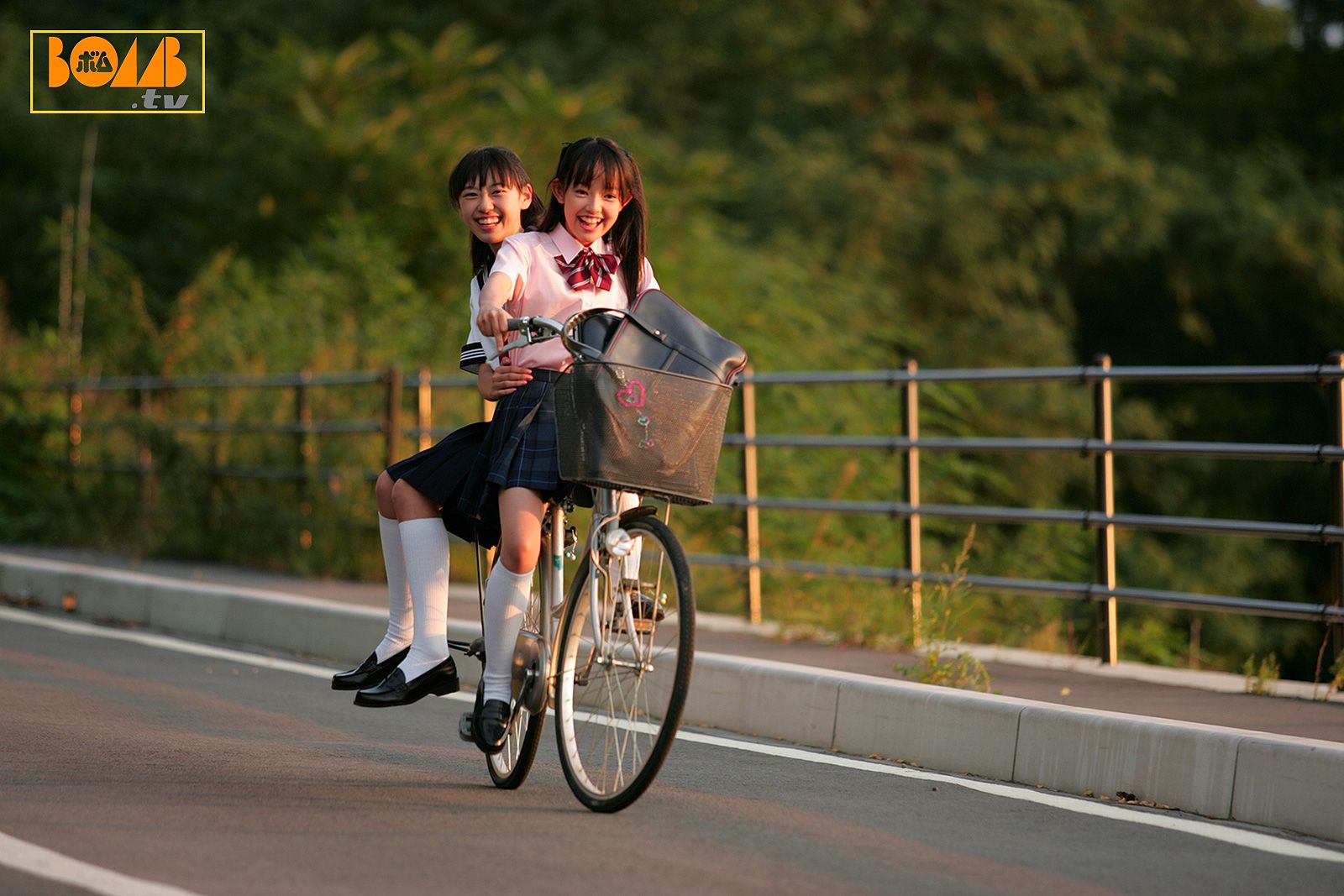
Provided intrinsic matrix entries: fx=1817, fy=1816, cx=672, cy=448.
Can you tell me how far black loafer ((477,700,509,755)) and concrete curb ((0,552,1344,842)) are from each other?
1.76 m

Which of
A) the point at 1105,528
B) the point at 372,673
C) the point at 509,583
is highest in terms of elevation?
the point at 1105,528

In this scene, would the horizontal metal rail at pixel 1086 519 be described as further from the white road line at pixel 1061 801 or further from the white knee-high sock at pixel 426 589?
the white knee-high sock at pixel 426 589

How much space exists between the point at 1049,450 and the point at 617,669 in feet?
15.2

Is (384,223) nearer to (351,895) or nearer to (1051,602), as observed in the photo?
(1051,602)

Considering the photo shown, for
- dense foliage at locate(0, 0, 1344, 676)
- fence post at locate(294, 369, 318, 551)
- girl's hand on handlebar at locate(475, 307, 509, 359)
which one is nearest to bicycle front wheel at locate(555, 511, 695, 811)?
girl's hand on handlebar at locate(475, 307, 509, 359)

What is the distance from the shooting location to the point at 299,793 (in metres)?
5.50

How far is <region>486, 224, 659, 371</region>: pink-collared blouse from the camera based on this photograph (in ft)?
17.3

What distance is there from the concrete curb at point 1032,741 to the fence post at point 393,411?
10.5ft

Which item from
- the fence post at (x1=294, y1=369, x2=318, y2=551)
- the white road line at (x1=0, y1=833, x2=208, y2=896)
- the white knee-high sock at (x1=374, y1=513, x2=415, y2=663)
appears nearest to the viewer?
the white road line at (x1=0, y1=833, x2=208, y2=896)

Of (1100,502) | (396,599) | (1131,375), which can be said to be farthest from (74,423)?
(396,599)

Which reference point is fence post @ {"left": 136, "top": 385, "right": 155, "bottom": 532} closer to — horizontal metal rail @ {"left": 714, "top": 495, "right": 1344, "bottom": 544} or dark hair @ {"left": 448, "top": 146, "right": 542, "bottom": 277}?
horizontal metal rail @ {"left": 714, "top": 495, "right": 1344, "bottom": 544}

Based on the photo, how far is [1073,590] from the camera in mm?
8555

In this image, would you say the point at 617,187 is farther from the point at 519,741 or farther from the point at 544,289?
the point at 519,741

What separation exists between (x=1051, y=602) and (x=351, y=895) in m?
10.9
